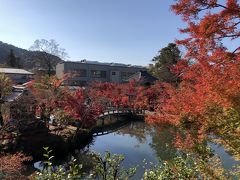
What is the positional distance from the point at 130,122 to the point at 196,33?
29.4 metres

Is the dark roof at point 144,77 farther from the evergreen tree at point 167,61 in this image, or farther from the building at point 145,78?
the evergreen tree at point 167,61

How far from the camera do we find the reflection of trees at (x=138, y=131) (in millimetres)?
29837

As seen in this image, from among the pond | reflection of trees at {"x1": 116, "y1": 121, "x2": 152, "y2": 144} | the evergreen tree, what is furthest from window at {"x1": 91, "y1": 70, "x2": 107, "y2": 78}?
the pond

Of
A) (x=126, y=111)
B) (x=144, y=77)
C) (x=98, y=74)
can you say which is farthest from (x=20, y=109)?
(x=98, y=74)

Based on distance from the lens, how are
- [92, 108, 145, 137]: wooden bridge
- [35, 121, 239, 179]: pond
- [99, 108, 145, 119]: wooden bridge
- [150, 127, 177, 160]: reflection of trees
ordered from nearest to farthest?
[35, 121, 239, 179]: pond < [150, 127, 177, 160]: reflection of trees < [92, 108, 145, 137]: wooden bridge < [99, 108, 145, 119]: wooden bridge

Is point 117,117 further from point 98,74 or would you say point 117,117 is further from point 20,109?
point 98,74

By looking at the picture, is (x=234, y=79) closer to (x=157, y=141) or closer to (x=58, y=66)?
(x=157, y=141)

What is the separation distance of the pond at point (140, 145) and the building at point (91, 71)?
87.6 ft

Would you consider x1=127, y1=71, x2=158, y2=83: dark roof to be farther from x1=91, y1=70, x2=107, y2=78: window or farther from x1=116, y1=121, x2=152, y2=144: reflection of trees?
x1=116, y1=121, x2=152, y2=144: reflection of trees

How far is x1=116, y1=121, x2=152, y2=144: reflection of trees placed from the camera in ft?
97.9

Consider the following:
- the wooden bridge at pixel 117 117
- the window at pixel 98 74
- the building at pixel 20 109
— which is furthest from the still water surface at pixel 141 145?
the window at pixel 98 74

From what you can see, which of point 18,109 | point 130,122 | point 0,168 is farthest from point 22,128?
point 130,122

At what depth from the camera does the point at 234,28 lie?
942 cm

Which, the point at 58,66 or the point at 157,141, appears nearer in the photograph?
the point at 157,141
